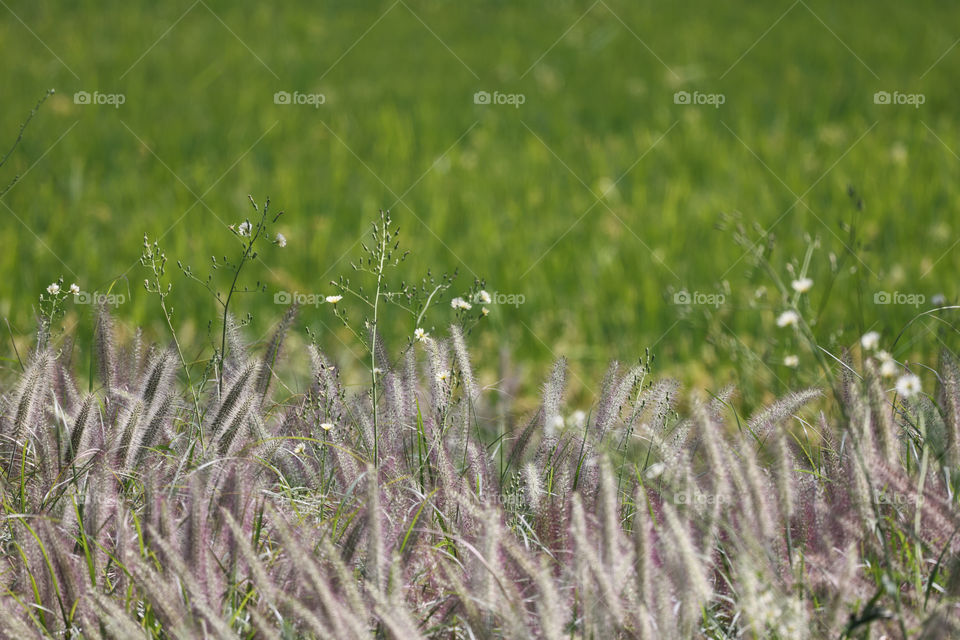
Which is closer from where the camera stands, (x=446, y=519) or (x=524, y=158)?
(x=446, y=519)

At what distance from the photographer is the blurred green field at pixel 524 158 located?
4.52 metres

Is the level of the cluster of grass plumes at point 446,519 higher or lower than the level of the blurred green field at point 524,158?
lower

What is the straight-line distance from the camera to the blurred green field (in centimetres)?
452

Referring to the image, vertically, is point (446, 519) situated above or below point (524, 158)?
below

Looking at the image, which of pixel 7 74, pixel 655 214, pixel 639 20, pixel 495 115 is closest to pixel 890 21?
pixel 639 20

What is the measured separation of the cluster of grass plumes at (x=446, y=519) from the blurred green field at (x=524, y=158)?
2.22ft

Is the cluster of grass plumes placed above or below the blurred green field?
below

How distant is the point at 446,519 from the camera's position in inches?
69.8

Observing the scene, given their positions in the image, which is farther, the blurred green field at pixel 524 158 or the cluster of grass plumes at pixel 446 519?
the blurred green field at pixel 524 158

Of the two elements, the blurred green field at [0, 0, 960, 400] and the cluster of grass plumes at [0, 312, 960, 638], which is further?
the blurred green field at [0, 0, 960, 400]

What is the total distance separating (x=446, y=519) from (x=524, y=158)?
15.8 feet

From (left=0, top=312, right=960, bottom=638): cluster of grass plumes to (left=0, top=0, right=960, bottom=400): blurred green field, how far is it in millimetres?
678

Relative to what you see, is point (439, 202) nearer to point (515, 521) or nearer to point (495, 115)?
point (495, 115)

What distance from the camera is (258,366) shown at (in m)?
1.84
